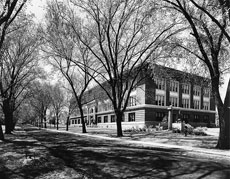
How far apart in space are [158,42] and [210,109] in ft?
136

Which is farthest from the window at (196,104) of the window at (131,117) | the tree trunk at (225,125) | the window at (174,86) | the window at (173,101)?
the tree trunk at (225,125)

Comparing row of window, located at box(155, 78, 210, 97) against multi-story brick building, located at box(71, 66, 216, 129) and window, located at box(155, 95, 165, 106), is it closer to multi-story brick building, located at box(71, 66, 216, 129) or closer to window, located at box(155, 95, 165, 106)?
multi-story brick building, located at box(71, 66, 216, 129)

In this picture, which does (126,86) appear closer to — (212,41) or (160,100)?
(212,41)

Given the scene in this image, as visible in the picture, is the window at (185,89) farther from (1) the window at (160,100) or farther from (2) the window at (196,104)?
(1) the window at (160,100)

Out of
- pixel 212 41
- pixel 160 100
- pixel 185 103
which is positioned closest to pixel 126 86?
pixel 212 41

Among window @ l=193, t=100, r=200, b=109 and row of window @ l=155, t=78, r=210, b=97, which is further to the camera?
window @ l=193, t=100, r=200, b=109

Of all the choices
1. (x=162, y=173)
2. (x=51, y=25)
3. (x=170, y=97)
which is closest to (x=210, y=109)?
(x=170, y=97)

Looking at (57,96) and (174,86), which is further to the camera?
(57,96)

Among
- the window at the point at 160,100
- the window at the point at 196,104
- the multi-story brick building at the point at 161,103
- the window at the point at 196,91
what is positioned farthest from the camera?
the window at the point at 196,91

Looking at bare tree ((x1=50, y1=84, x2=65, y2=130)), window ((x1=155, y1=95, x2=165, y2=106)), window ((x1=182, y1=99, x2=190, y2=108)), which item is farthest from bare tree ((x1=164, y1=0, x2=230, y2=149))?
bare tree ((x1=50, y1=84, x2=65, y2=130))

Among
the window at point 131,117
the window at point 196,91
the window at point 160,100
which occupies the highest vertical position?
the window at point 196,91

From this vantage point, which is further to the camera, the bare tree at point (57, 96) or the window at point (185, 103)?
the bare tree at point (57, 96)

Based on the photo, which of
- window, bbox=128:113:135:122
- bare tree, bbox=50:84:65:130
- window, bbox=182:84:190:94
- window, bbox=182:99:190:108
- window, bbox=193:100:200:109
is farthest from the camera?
window, bbox=193:100:200:109

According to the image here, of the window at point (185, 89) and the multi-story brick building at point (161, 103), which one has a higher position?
the window at point (185, 89)
